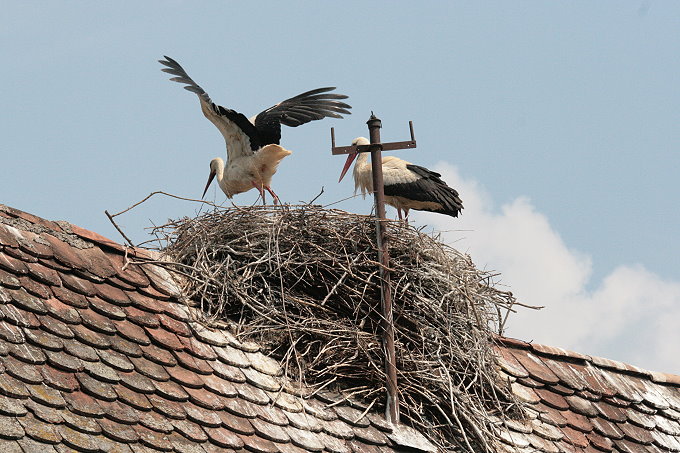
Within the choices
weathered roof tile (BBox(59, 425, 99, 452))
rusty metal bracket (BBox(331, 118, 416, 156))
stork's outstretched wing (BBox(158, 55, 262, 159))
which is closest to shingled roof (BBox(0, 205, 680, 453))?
weathered roof tile (BBox(59, 425, 99, 452))

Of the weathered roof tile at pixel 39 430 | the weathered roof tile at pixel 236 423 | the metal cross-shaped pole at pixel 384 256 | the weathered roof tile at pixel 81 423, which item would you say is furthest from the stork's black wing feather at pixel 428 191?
the weathered roof tile at pixel 39 430

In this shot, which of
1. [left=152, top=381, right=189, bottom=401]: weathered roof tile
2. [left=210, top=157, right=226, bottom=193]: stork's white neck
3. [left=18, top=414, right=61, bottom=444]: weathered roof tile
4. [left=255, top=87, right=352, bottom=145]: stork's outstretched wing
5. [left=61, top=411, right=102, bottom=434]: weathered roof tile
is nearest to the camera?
[left=18, top=414, right=61, bottom=444]: weathered roof tile

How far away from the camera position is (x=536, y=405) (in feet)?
24.4

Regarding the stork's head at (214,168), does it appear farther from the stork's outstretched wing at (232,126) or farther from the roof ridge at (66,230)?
the roof ridge at (66,230)

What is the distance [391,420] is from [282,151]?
176 inches

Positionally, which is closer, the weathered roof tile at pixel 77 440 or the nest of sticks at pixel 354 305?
the weathered roof tile at pixel 77 440

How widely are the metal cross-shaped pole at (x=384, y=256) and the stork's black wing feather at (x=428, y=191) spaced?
11.7ft

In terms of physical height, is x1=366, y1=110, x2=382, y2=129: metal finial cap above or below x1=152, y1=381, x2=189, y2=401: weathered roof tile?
above

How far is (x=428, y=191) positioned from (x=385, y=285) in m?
3.96

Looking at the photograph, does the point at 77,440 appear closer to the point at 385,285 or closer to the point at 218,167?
the point at 385,285

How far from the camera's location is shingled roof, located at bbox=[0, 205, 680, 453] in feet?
15.9

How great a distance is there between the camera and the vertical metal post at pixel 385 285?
6484 mm

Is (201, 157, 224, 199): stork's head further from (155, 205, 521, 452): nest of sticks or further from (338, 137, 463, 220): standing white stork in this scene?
(155, 205, 521, 452): nest of sticks

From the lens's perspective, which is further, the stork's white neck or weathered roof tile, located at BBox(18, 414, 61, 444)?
the stork's white neck
